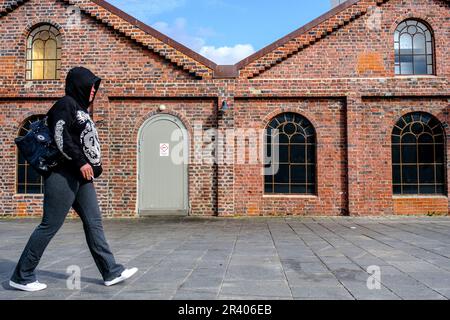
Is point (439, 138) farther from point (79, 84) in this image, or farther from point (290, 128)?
point (79, 84)

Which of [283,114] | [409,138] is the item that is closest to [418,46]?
[409,138]

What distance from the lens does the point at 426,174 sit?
11.3 meters

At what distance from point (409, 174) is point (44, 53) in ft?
36.0

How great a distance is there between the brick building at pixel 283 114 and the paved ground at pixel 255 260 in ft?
5.85

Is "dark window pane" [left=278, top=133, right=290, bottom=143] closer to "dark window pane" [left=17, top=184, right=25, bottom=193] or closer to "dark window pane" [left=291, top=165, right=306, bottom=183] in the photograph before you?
"dark window pane" [left=291, top=165, right=306, bottom=183]

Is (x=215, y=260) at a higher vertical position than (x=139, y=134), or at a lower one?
lower

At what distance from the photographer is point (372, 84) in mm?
11195

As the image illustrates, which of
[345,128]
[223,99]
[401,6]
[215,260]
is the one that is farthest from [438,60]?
[215,260]

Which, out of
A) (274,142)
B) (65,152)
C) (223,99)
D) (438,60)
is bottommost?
(65,152)

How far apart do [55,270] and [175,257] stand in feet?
5.00

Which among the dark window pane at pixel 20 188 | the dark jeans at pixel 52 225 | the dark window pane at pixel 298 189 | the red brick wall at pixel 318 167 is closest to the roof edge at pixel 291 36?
the red brick wall at pixel 318 167

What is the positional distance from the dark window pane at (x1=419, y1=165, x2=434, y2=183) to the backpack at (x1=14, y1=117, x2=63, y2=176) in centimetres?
1022
